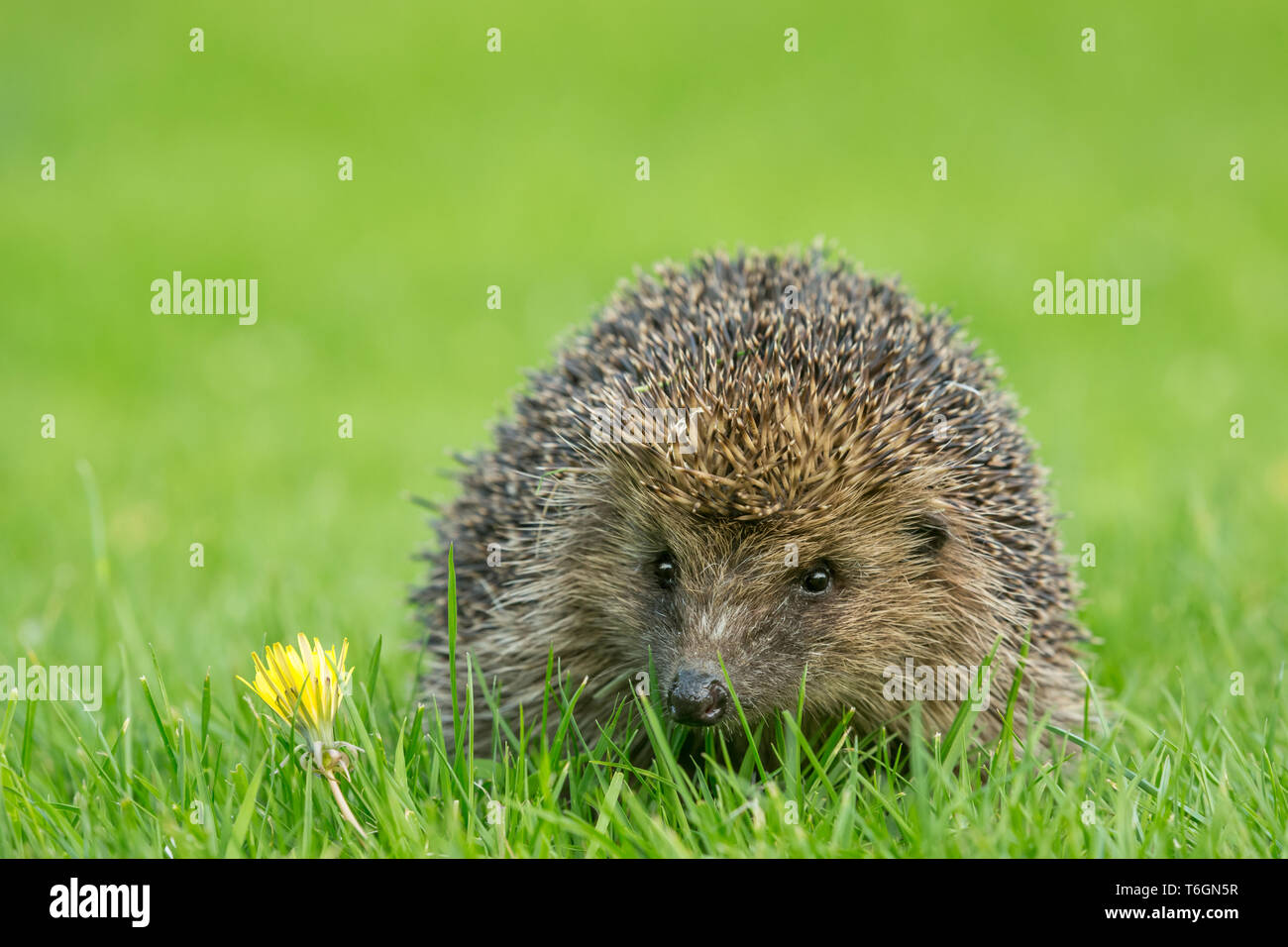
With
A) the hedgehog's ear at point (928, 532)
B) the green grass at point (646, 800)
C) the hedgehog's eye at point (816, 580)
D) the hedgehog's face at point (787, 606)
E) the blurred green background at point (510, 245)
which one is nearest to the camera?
the green grass at point (646, 800)

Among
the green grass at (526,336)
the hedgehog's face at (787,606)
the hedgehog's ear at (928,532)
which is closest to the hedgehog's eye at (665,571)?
the hedgehog's face at (787,606)

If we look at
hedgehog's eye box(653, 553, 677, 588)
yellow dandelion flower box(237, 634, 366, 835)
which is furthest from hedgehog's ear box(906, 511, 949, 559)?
yellow dandelion flower box(237, 634, 366, 835)

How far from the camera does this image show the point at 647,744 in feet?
14.9

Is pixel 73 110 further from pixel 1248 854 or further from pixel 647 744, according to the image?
pixel 1248 854

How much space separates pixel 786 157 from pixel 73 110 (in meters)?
8.50

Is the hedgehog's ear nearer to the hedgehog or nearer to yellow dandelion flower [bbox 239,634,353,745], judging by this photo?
the hedgehog

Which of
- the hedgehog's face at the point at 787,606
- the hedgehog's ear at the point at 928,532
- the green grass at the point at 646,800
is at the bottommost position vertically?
the green grass at the point at 646,800

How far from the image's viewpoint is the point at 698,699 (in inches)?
148

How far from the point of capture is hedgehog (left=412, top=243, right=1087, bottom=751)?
409cm

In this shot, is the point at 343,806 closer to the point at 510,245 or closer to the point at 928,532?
the point at 928,532

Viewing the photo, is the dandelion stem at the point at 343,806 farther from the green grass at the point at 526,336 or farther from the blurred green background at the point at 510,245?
the blurred green background at the point at 510,245

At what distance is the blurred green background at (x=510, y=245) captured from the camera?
701cm

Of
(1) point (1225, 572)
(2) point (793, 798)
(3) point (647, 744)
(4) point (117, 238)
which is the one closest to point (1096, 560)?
(1) point (1225, 572)
